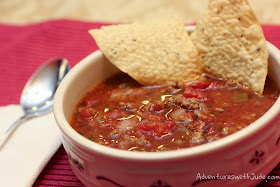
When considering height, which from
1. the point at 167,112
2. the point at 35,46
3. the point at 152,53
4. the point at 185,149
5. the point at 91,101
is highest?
the point at 185,149

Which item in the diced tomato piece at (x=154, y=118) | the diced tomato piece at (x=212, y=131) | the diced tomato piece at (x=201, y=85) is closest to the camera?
the diced tomato piece at (x=212, y=131)

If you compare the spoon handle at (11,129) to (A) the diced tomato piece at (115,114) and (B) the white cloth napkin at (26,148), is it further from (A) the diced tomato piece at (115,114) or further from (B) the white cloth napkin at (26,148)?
(A) the diced tomato piece at (115,114)

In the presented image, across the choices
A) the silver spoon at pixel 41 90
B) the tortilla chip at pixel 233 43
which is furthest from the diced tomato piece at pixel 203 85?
the silver spoon at pixel 41 90

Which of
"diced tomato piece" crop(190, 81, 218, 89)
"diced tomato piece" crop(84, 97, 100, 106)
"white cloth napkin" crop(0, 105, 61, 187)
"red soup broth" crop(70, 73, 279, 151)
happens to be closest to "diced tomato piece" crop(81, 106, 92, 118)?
"red soup broth" crop(70, 73, 279, 151)

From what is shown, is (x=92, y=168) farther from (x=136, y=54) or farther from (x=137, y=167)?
(x=136, y=54)

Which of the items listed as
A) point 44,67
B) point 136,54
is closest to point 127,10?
point 44,67

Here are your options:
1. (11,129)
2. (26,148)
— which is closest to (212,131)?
(26,148)

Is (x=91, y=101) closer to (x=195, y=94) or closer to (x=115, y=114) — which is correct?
(x=115, y=114)
